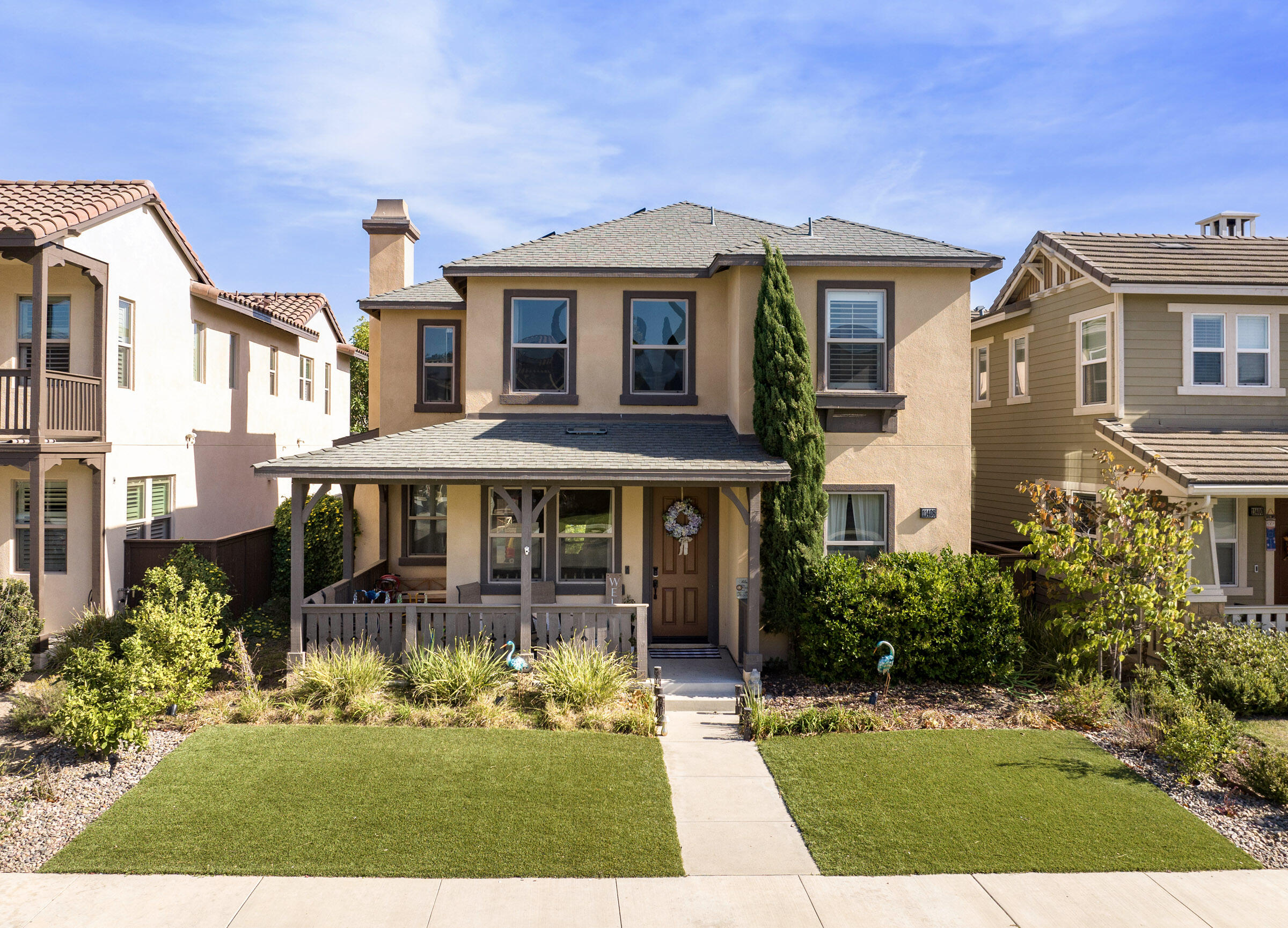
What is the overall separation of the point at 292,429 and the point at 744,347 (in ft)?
46.7

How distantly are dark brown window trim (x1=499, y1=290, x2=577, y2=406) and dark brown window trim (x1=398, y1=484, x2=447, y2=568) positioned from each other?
3.47 meters

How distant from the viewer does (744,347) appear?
42.0ft

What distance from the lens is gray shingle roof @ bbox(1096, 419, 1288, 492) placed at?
12.0 metres

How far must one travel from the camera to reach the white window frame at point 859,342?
12.8 m

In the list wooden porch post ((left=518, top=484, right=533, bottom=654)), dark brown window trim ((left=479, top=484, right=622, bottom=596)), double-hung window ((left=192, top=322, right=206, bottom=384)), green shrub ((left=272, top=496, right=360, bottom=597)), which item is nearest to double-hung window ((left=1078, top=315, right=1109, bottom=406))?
dark brown window trim ((left=479, top=484, right=622, bottom=596))

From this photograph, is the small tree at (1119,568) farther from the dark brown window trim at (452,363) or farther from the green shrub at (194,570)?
the green shrub at (194,570)

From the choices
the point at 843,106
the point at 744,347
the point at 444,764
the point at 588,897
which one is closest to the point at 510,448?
the point at 744,347

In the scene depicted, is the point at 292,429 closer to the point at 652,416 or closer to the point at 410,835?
the point at 652,416

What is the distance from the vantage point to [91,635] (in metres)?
11.5

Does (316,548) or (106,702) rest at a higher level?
(316,548)

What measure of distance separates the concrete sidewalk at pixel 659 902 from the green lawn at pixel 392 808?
7.2 inches

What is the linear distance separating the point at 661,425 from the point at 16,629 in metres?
10.2

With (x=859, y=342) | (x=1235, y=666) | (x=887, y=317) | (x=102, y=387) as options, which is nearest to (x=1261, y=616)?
(x=1235, y=666)

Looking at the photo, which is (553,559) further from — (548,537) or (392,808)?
(392,808)
